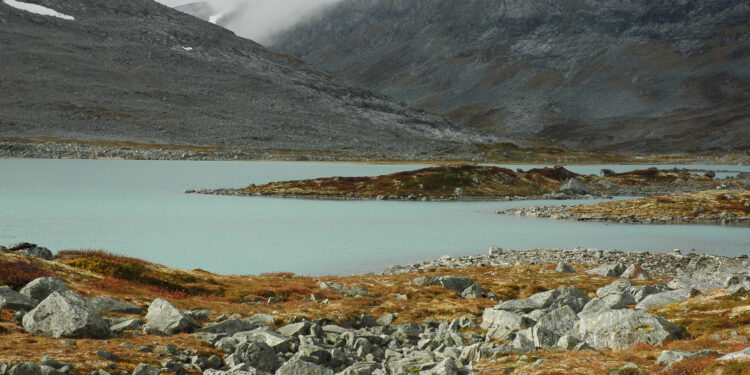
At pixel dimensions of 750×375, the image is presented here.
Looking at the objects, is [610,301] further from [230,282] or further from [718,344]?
[230,282]

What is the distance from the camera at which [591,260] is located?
155ft

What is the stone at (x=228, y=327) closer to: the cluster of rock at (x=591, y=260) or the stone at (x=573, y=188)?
the cluster of rock at (x=591, y=260)

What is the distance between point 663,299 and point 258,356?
17630 mm

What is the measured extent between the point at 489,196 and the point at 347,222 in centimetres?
4140

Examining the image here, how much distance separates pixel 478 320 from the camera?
2472 centimetres

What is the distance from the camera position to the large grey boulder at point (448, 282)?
109 ft

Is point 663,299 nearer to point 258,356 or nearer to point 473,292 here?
point 473,292

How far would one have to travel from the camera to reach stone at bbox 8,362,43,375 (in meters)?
13.5

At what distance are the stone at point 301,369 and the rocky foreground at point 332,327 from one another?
1.7 inches

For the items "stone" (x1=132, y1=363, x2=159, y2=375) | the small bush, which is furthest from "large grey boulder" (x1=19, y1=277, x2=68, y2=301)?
"stone" (x1=132, y1=363, x2=159, y2=375)

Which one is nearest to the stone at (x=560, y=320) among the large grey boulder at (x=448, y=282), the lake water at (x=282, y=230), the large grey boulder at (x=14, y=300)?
the large grey boulder at (x=448, y=282)

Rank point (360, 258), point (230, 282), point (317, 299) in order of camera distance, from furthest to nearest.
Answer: point (360, 258), point (230, 282), point (317, 299)

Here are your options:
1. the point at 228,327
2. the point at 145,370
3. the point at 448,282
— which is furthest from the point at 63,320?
the point at 448,282

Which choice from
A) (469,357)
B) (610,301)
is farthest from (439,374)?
(610,301)
